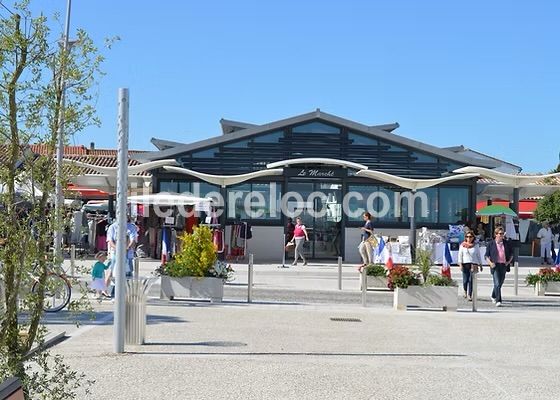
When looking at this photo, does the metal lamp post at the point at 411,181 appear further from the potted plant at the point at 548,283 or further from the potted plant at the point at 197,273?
the potted plant at the point at 197,273

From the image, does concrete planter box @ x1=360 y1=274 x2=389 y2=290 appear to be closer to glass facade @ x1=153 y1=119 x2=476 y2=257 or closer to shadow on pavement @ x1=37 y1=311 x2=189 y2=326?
shadow on pavement @ x1=37 y1=311 x2=189 y2=326

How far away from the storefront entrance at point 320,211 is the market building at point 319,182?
0.04m

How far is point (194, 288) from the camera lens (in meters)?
15.5

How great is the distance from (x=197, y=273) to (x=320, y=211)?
15.6 meters

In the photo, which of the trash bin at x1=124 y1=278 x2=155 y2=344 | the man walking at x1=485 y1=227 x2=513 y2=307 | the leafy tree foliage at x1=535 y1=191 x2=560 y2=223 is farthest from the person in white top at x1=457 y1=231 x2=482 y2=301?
the leafy tree foliage at x1=535 y1=191 x2=560 y2=223

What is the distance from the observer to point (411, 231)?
29938 millimetres

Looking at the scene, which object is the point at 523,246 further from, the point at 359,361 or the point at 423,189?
the point at 359,361

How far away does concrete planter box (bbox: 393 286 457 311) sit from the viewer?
15461 millimetres

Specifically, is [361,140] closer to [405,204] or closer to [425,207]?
[405,204]

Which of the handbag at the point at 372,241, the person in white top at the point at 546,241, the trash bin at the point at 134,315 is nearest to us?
the trash bin at the point at 134,315

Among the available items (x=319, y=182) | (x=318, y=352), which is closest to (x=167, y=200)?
(x=319, y=182)

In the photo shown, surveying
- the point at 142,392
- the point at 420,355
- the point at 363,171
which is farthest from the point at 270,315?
the point at 363,171

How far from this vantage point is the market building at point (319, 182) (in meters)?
30.3

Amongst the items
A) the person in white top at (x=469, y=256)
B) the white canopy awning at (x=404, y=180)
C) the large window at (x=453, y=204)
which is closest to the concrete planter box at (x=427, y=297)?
the person in white top at (x=469, y=256)
